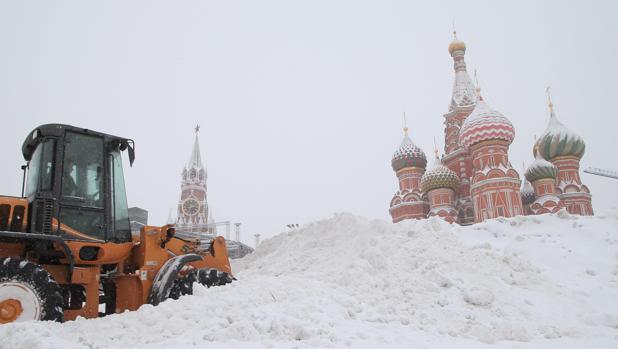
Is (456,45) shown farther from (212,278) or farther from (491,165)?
(212,278)

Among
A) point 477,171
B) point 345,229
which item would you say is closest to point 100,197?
point 345,229

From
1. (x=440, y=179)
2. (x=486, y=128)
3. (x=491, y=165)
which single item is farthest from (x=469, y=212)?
(x=486, y=128)

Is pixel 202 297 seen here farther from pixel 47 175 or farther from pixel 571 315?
pixel 571 315

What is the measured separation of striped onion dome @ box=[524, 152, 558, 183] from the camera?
32031 mm

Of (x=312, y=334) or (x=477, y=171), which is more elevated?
(x=477, y=171)

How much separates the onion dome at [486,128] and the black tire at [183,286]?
27.9m

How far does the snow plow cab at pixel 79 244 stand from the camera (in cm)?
490

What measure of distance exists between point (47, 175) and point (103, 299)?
2.11 m

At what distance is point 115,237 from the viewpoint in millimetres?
6016

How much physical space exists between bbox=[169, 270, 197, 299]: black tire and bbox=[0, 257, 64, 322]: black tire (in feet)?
4.86

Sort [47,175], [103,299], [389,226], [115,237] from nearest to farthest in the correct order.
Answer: [47,175] < [115,237] < [103,299] < [389,226]

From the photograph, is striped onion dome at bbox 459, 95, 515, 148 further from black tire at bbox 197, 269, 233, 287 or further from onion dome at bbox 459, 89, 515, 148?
black tire at bbox 197, 269, 233, 287

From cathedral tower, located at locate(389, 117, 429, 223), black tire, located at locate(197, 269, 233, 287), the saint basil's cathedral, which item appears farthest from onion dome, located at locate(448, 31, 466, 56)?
black tire, located at locate(197, 269, 233, 287)

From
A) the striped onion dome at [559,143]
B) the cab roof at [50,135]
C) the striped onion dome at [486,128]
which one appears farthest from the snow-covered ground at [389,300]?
the striped onion dome at [559,143]
